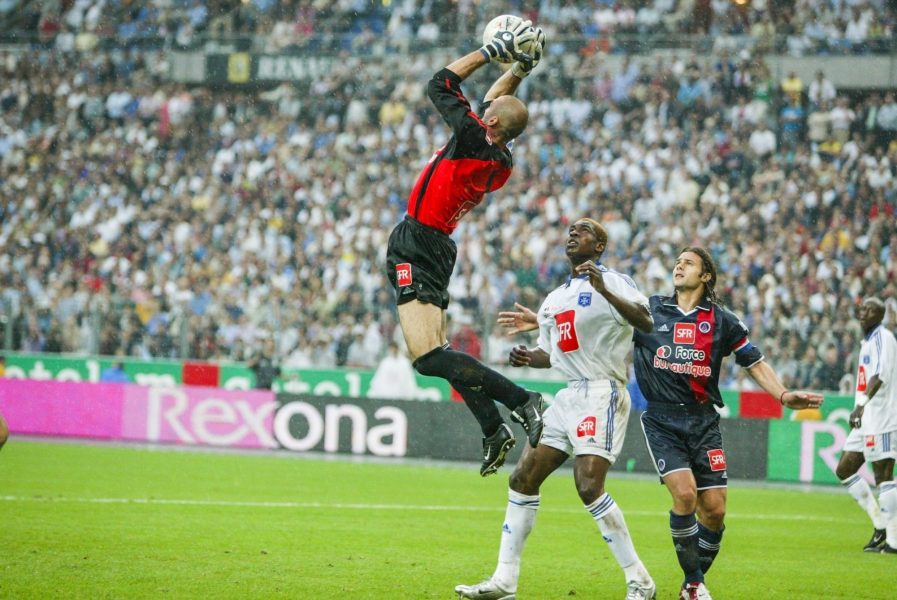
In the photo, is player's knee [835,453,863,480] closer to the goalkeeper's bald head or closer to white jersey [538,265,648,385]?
white jersey [538,265,648,385]

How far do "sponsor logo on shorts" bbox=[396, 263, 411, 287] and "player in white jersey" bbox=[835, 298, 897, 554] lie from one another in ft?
19.1

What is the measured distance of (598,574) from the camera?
31.4 feet

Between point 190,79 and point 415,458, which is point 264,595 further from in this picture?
point 190,79

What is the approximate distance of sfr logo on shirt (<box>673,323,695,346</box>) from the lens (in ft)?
27.9

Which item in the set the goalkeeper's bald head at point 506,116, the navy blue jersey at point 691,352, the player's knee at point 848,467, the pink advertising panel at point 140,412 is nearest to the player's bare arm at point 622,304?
the navy blue jersey at point 691,352

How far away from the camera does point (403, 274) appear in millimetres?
8062

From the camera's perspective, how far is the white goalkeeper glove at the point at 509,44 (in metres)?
7.84

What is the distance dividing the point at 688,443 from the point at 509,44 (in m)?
2.99

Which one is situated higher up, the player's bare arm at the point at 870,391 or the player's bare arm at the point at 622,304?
the player's bare arm at the point at 622,304

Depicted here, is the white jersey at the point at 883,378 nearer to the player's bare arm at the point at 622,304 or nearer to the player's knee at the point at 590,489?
the player's bare arm at the point at 622,304

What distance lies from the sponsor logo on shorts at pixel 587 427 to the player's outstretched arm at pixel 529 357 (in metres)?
0.57

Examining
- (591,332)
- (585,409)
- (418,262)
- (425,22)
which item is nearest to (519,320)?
(591,332)

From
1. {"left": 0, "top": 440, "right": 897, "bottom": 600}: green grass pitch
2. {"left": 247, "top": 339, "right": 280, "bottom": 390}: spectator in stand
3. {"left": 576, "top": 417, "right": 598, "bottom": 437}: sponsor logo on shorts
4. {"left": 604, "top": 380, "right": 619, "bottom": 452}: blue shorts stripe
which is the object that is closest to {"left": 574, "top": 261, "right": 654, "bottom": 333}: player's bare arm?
{"left": 604, "top": 380, "right": 619, "bottom": 452}: blue shorts stripe

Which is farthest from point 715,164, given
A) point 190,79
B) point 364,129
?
point 190,79
